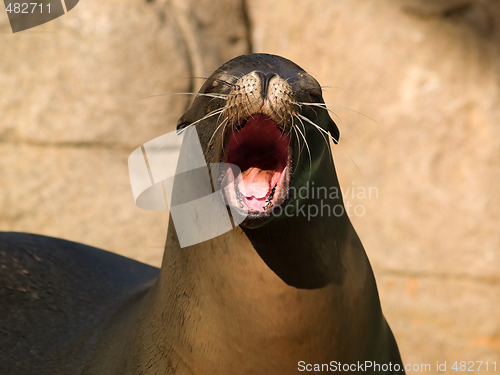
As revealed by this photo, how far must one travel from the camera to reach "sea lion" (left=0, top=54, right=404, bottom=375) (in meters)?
2.07

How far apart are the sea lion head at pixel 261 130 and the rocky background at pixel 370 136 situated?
357 centimetres

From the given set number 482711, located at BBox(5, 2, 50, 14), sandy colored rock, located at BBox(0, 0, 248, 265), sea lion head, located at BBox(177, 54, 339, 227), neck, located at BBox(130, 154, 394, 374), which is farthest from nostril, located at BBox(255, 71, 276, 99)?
number 482711, located at BBox(5, 2, 50, 14)

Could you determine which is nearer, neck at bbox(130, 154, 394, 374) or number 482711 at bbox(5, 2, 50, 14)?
neck at bbox(130, 154, 394, 374)

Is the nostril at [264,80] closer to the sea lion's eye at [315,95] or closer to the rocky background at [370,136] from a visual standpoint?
the sea lion's eye at [315,95]

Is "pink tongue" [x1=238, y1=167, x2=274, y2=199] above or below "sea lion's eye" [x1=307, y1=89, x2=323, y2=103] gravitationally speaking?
below

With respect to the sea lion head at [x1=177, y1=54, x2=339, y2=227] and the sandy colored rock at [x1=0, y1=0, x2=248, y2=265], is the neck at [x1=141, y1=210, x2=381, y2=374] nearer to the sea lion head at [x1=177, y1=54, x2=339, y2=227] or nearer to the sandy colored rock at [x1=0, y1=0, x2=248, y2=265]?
the sea lion head at [x1=177, y1=54, x2=339, y2=227]

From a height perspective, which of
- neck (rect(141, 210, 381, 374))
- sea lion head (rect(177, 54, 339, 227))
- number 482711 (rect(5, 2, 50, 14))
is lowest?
neck (rect(141, 210, 381, 374))

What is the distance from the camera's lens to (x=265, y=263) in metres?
2.11

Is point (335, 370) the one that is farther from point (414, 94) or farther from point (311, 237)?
point (414, 94)

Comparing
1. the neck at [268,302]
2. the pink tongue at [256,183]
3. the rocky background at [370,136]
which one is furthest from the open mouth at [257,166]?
the rocky background at [370,136]

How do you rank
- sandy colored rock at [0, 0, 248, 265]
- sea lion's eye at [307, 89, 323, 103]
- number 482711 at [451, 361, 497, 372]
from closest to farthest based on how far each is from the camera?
1. sea lion's eye at [307, 89, 323, 103]
2. number 482711 at [451, 361, 497, 372]
3. sandy colored rock at [0, 0, 248, 265]

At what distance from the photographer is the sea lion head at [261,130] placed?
2.01 m

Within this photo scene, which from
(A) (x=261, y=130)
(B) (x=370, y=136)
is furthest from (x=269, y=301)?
(B) (x=370, y=136)

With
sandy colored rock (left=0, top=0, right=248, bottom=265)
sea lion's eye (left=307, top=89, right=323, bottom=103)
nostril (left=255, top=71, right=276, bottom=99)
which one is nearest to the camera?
nostril (left=255, top=71, right=276, bottom=99)
